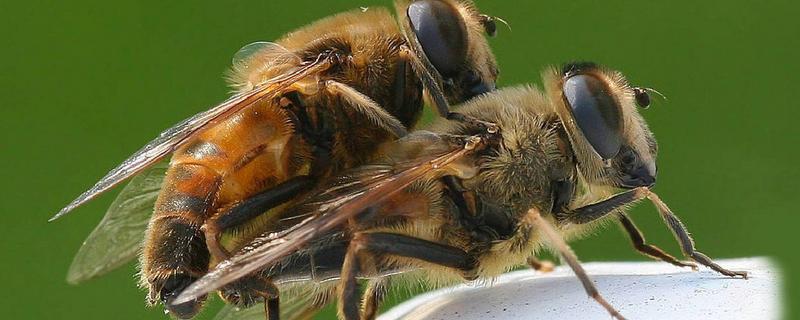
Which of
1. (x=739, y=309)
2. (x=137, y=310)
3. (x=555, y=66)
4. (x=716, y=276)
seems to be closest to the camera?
(x=739, y=309)

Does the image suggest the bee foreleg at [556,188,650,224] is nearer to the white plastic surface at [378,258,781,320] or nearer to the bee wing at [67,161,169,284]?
the white plastic surface at [378,258,781,320]

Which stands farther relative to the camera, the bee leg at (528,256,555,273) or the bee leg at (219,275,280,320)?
the bee leg at (528,256,555,273)

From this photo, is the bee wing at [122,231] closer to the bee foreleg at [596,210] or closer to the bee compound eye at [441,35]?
the bee compound eye at [441,35]

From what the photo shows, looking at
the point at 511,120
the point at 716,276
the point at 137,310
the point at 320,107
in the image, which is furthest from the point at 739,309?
the point at 137,310

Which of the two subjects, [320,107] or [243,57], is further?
[243,57]

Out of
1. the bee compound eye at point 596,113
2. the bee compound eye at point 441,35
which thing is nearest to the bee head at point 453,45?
the bee compound eye at point 441,35

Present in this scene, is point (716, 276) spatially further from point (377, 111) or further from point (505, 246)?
point (377, 111)

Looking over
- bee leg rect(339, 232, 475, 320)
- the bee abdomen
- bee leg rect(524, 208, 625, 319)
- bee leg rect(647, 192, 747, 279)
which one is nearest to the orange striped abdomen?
the bee abdomen
